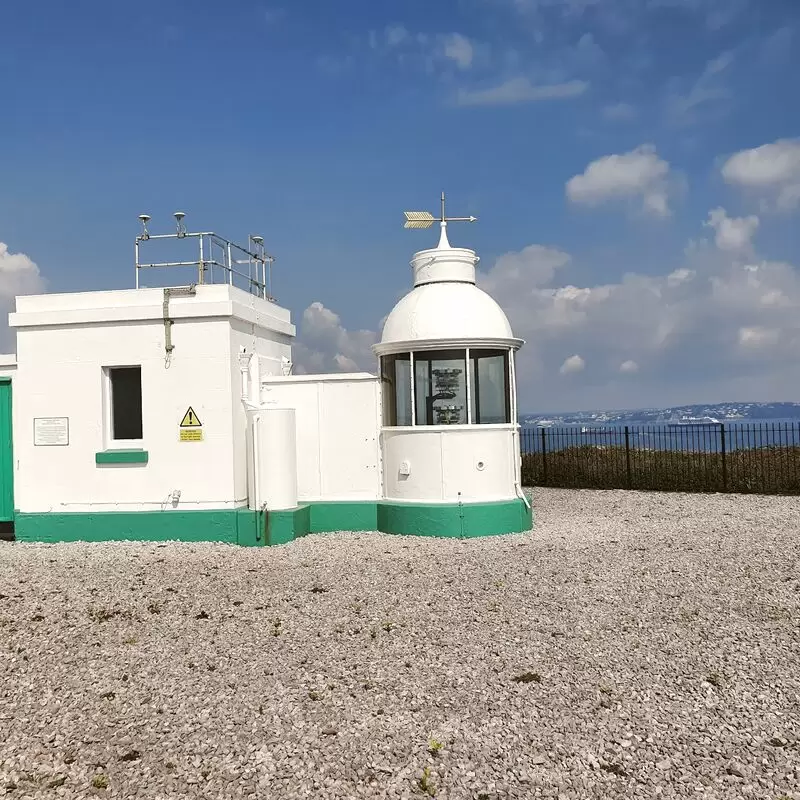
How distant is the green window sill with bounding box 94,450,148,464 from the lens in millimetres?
11781

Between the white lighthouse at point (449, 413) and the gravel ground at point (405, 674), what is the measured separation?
151cm

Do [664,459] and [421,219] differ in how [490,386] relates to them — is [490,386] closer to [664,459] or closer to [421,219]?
[421,219]

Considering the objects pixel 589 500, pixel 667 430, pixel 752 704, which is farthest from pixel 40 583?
pixel 667 430

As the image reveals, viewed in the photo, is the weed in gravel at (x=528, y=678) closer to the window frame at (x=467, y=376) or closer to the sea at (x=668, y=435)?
the window frame at (x=467, y=376)

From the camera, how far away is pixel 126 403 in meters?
12.9

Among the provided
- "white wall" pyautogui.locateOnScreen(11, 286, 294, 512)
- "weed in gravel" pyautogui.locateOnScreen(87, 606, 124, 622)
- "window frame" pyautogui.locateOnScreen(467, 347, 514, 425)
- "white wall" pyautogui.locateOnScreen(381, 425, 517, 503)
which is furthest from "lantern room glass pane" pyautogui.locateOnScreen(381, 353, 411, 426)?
"weed in gravel" pyautogui.locateOnScreen(87, 606, 124, 622)

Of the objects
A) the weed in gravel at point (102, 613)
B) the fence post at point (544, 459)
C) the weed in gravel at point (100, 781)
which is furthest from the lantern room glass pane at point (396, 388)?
the fence post at point (544, 459)

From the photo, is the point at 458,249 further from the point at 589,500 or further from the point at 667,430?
the point at 667,430

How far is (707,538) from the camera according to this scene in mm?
11359

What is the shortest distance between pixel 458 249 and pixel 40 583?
785 centimetres

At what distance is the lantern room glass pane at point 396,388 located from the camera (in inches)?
481

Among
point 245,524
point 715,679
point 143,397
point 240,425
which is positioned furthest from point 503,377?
point 715,679

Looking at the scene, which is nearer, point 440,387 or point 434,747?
point 434,747

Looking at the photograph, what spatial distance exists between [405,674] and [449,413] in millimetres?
6581
